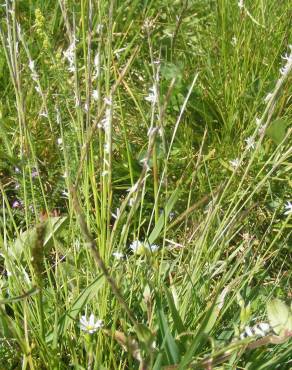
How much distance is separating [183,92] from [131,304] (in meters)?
0.87

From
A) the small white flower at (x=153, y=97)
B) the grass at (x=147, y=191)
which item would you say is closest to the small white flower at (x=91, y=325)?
the grass at (x=147, y=191)

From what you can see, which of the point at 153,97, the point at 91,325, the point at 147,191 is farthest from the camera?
the point at 147,191

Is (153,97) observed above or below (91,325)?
above

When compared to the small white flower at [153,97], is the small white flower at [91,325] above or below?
below

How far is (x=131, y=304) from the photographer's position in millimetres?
1221

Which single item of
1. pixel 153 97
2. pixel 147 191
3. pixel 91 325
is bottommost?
pixel 147 191

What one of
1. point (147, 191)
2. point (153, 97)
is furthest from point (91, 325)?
point (147, 191)

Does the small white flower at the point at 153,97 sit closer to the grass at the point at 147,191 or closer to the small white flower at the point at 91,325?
the grass at the point at 147,191

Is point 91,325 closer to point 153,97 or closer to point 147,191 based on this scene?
point 153,97

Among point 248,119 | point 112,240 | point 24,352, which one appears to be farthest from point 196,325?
point 248,119

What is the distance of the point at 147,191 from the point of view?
1702mm

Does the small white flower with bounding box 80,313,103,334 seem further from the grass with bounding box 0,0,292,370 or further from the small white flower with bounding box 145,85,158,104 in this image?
the small white flower with bounding box 145,85,158,104

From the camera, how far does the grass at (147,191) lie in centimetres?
103

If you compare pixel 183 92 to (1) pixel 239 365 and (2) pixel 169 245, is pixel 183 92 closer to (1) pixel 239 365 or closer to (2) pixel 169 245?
(2) pixel 169 245
